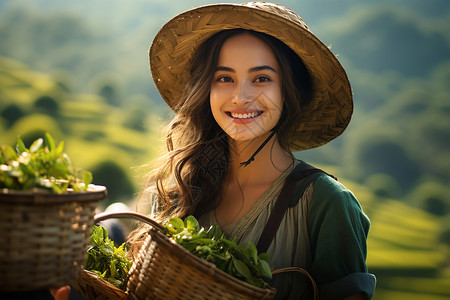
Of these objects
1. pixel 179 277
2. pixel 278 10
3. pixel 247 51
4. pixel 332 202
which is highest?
pixel 278 10

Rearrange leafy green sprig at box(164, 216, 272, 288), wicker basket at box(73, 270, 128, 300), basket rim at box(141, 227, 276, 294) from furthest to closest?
wicker basket at box(73, 270, 128, 300) → leafy green sprig at box(164, 216, 272, 288) → basket rim at box(141, 227, 276, 294)

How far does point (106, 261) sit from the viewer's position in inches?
70.0

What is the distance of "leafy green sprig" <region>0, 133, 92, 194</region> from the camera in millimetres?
1141

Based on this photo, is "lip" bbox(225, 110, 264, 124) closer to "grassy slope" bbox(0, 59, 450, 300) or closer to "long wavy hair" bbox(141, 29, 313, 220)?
"long wavy hair" bbox(141, 29, 313, 220)

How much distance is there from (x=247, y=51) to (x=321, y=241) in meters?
0.86

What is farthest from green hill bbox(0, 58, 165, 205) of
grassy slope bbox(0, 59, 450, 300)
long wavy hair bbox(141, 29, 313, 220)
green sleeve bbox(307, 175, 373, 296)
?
green sleeve bbox(307, 175, 373, 296)

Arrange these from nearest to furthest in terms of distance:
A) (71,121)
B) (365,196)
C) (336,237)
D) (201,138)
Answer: (336,237) < (201,138) < (365,196) < (71,121)

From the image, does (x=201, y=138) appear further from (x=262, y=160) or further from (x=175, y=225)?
(x=175, y=225)

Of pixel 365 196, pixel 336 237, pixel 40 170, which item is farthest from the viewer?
pixel 365 196

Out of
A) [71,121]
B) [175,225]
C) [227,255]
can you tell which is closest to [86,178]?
[175,225]

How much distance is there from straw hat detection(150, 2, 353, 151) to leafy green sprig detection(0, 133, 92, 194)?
3.14 ft

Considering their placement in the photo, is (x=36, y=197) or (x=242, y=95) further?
(x=242, y=95)

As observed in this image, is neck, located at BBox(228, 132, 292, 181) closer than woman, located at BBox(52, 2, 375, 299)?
No

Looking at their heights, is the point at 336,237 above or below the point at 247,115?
below
